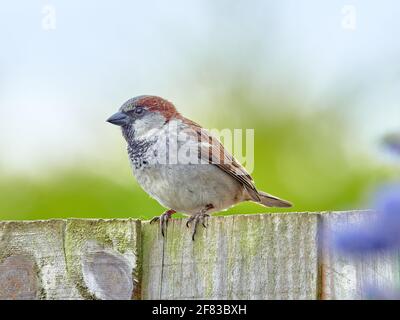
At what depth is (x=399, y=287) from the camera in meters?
0.67

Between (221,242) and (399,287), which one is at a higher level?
(221,242)

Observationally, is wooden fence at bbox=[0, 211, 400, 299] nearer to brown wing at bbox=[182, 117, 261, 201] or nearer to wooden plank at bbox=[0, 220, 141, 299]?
wooden plank at bbox=[0, 220, 141, 299]

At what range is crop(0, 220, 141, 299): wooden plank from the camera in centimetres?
179

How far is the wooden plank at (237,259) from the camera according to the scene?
62.1 inches

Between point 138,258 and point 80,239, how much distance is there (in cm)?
17

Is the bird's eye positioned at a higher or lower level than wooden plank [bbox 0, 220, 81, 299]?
higher

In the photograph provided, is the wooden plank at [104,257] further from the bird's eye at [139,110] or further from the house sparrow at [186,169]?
the bird's eye at [139,110]

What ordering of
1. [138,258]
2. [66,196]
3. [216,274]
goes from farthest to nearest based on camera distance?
[66,196] < [138,258] < [216,274]

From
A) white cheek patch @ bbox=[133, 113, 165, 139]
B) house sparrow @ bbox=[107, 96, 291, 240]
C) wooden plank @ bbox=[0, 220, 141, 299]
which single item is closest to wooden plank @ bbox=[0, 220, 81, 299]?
wooden plank @ bbox=[0, 220, 141, 299]

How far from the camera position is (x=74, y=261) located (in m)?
1.81

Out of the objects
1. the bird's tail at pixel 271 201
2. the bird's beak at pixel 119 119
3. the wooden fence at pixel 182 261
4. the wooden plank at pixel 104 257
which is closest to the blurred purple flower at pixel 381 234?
the wooden fence at pixel 182 261
